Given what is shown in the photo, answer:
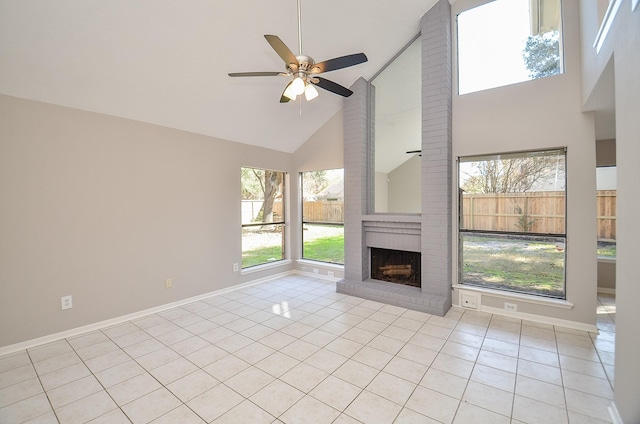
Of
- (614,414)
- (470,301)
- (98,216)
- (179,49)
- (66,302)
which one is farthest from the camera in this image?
(470,301)

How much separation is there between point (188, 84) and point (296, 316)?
3.18 m

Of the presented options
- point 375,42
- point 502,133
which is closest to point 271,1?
point 375,42

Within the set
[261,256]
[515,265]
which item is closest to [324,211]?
[261,256]

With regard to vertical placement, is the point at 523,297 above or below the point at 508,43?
below

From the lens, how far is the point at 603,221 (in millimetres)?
3871

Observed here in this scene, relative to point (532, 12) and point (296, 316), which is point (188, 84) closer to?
point (296, 316)

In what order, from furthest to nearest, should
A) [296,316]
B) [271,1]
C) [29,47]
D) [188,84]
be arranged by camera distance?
[296,316] → [188,84] → [271,1] → [29,47]

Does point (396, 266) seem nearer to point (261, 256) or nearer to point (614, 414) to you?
point (261, 256)

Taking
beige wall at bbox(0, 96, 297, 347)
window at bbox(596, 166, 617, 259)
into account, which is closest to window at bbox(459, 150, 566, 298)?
window at bbox(596, 166, 617, 259)

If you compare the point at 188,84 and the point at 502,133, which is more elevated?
the point at 188,84

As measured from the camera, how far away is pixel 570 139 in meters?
3.01

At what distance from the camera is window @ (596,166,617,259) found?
3778 mm

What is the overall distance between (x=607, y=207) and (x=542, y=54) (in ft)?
7.88

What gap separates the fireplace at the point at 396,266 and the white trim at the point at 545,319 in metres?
0.98
